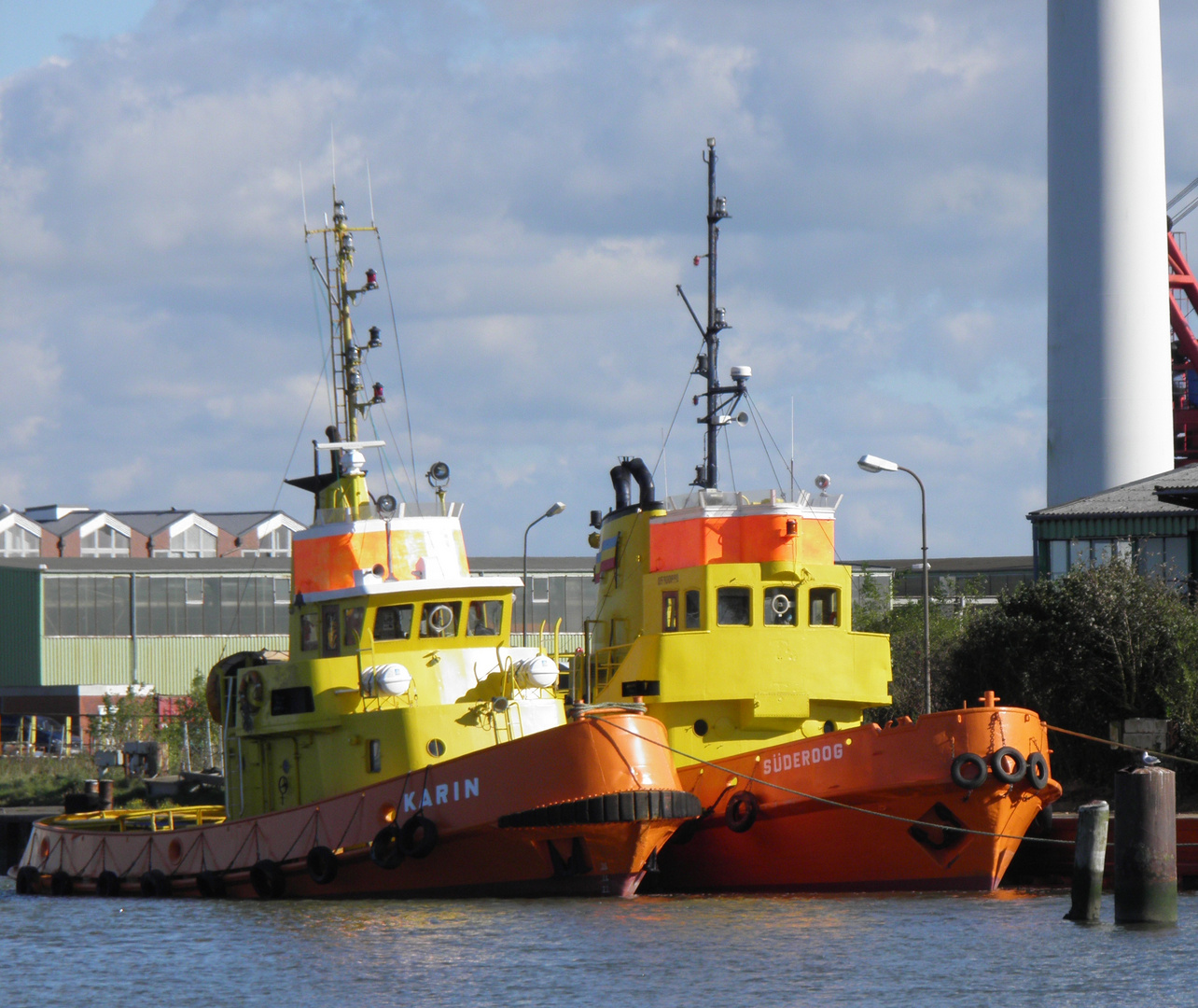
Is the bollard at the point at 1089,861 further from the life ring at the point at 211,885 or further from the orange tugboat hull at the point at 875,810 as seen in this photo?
the life ring at the point at 211,885

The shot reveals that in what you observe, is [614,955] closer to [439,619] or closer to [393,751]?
[393,751]

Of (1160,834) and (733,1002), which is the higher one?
(1160,834)

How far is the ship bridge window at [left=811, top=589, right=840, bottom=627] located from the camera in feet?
95.5

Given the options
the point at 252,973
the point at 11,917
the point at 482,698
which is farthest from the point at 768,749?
the point at 11,917

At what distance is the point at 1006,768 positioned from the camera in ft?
83.3

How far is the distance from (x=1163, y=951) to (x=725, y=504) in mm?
10547

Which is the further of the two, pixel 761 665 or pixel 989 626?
pixel 989 626

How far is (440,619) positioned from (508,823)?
13.0 ft

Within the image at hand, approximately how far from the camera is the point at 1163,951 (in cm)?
2125

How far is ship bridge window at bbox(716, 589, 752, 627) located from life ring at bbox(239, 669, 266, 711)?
6.67 meters

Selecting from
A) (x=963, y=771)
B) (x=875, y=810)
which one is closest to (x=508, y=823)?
(x=875, y=810)

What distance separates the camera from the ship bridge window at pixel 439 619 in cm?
2745

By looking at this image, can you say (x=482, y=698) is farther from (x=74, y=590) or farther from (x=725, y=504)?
(x=74, y=590)

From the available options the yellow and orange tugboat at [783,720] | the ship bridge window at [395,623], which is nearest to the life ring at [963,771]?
the yellow and orange tugboat at [783,720]
